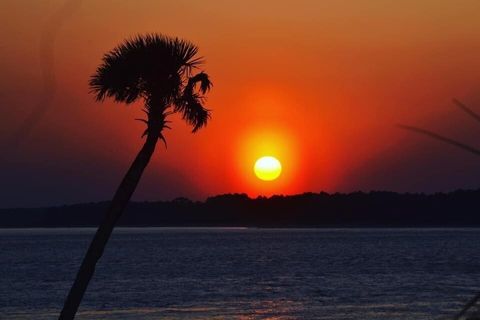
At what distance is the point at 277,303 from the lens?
68812 mm

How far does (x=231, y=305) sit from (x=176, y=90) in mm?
43297

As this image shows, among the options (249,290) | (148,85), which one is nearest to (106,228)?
(148,85)

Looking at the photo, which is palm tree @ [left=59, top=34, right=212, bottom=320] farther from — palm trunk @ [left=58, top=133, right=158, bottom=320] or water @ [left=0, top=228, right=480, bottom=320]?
water @ [left=0, top=228, right=480, bottom=320]

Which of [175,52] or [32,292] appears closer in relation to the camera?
[175,52]

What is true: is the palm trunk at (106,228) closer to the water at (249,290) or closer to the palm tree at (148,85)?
the palm tree at (148,85)

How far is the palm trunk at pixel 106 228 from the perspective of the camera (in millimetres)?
23125

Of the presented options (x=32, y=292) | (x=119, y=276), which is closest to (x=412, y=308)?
(x=32, y=292)

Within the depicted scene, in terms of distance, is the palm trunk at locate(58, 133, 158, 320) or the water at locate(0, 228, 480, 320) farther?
the water at locate(0, 228, 480, 320)

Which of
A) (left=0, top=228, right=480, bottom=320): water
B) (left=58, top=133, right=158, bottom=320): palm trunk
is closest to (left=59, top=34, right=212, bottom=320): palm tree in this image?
(left=58, top=133, right=158, bottom=320): palm trunk

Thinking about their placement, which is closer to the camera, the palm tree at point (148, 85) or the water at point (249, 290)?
the palm tree at point (148, 85)

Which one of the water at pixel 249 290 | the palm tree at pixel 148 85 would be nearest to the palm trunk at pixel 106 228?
the palm tree at pixel 148 85

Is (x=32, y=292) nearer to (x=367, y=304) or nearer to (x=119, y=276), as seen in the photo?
(x=119, y=276)

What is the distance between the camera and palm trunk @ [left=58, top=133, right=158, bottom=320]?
23.1 meters

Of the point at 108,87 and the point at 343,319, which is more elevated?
the point at 108,87
